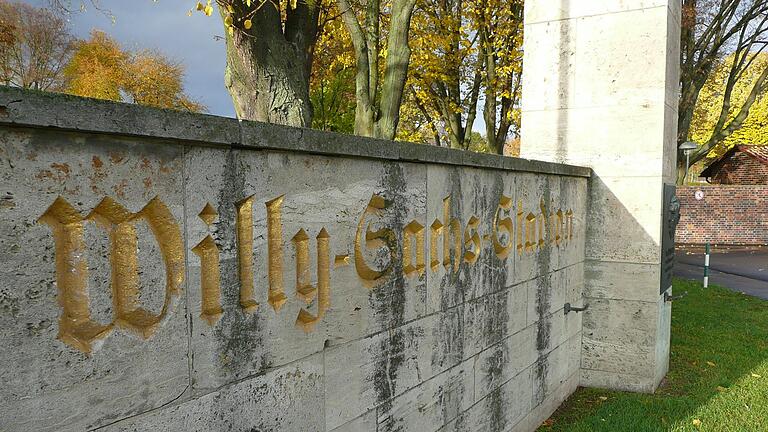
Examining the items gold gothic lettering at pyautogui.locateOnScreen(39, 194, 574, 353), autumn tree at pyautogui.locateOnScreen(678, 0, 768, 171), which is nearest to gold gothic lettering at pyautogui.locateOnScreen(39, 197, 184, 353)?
gold gothic lettering at pyautogui.locateOnScreen(39, 194, 574, 353)

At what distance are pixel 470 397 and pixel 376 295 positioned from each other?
1.19 metres

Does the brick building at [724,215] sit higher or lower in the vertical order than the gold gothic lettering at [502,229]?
lower

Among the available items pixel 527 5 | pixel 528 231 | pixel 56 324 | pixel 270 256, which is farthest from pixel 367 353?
pixel 527 5

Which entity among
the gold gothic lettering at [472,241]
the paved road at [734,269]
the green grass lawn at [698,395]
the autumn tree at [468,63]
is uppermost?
the autumn tree at [468,63]

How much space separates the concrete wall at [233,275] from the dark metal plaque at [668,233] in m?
2.36

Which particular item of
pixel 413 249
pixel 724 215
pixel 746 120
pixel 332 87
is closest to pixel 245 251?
pixel 413 249

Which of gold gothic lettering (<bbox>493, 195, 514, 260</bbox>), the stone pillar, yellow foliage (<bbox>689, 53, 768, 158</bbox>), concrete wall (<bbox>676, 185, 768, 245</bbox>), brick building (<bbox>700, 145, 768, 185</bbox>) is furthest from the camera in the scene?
yellow foliage (<bbox>689, 53, 768, 158</bbox>)

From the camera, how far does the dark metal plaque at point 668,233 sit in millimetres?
4941

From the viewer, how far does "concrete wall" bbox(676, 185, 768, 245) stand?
21.1 metres

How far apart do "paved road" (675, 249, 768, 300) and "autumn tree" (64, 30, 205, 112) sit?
29.1m

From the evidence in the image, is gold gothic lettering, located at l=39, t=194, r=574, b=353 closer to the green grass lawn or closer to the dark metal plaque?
the green grass lawn

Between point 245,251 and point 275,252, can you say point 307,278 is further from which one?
point 245,251

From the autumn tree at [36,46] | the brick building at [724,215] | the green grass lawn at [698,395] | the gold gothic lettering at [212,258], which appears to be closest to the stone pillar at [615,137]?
the green grass lawn at [698,395]

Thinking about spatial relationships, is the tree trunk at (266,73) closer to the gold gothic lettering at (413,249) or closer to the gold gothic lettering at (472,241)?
the gold gothic lettering at (472,241)
